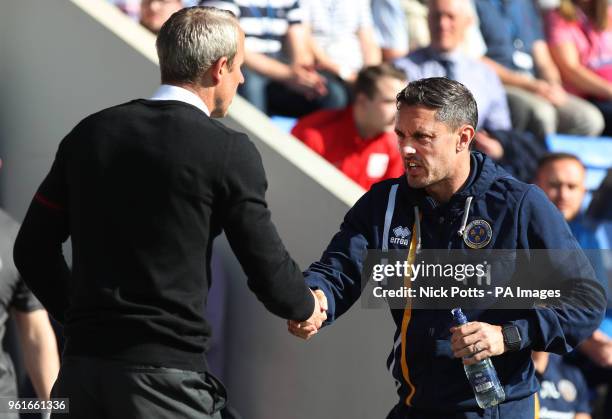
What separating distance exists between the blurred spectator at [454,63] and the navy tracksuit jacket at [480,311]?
Answer: 329 centimetres

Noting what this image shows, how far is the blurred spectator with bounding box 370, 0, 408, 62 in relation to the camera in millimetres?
7961

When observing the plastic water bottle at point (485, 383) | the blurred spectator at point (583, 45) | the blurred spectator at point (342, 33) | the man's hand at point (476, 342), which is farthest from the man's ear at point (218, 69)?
the blurred spectator at point (583, 45)

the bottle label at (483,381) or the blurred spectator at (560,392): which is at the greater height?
the bottle label at (483,381)

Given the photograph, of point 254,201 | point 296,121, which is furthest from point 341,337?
point 296,121

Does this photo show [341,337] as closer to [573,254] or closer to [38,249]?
[573,254]

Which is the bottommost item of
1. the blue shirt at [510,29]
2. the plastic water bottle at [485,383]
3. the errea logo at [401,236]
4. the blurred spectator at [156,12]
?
the plastic water bottle at [485,383]

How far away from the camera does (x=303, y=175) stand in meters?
4.94

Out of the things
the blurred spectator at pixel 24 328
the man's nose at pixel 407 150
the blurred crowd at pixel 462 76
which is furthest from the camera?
the blurred crowd at pixel 462 76

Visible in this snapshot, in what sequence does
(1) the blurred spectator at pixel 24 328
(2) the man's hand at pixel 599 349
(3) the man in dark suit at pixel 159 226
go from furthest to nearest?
1. (2) the man's hand at pixel 599 349
2. (1) the blurred spectator at pixel 24 328
3. (3) the man in dark suit at pixel 159 226

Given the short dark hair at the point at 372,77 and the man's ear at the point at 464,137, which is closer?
the man's ear at the point at 464,137

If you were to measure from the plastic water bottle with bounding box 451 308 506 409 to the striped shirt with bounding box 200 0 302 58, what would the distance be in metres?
3.98

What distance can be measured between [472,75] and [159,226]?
4.38 m

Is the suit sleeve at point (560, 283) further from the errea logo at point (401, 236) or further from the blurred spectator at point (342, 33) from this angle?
the blurred spectator at point (342, 33)

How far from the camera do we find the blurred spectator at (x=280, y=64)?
7023 mm
